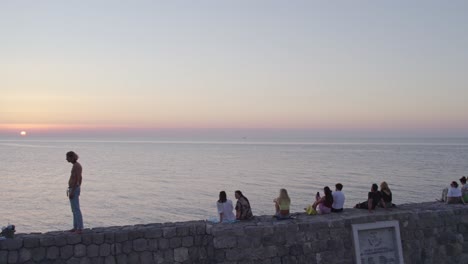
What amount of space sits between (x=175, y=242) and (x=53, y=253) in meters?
2.58

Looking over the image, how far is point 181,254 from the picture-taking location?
9.98 m

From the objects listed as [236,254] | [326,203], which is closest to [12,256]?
[236,254]

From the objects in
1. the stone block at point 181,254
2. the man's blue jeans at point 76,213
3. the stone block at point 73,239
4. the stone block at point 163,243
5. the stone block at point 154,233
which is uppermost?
the man's blue jeans at point 76,213

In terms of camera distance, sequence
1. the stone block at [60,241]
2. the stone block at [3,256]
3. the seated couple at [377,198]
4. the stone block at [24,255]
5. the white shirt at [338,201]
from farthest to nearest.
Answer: the white shirt at [338,201], the seated couple at [377,198], the stone block at [60,241], the stone block at [24,255], the stone block at [3,256]

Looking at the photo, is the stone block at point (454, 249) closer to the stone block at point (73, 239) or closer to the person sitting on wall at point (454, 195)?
the person sitting on wall at point (454, 195)

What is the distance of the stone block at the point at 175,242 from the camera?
990cm

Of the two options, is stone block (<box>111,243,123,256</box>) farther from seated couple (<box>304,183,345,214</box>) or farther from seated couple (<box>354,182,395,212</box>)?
seated couple (<box>354,182,395,212</box>)

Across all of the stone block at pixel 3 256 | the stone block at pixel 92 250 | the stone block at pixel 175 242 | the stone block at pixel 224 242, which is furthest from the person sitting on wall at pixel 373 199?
the stone block at pixel 3 256

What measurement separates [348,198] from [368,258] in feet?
66.3

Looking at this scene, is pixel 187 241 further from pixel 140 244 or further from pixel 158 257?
pixel 140 244

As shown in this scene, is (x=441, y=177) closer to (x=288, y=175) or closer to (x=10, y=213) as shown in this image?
(x=288, y=175)

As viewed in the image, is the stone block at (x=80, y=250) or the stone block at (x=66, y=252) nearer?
the stone block at (x=66, y=252)

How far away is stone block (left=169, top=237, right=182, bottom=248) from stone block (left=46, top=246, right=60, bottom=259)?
2381 mm

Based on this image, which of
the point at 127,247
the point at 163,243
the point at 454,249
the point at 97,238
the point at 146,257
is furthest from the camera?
the point at 454,249
